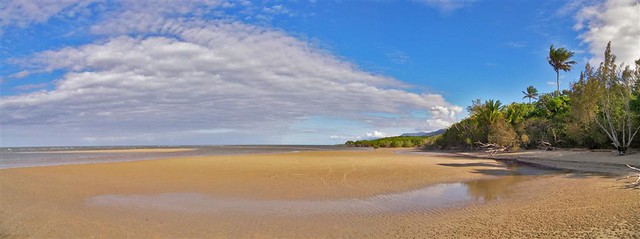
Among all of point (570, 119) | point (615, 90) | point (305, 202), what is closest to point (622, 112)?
point (615, 90)

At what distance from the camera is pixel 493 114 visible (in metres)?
42.3

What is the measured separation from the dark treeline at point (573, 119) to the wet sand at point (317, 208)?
12793 mm

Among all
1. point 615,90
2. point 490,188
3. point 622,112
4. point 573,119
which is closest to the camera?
point 490,188

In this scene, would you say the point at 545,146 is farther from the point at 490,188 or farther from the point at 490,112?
the point at 490,188

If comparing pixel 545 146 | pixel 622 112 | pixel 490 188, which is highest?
pixel 622 112

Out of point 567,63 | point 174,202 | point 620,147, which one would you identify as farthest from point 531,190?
point 567,63

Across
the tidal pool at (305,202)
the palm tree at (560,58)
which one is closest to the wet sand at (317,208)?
the tidal pool at (305,202)

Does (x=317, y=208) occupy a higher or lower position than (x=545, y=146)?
lower

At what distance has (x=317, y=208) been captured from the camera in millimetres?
9367

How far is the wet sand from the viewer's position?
22.9 ft

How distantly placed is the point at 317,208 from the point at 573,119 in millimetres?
29291

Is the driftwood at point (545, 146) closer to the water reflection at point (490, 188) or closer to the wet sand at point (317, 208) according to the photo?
the water reflection at point (490, 188)

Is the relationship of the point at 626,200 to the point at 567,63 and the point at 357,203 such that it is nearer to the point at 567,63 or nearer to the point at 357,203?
A: the point at 357,203

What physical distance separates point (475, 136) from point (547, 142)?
11.6 m
